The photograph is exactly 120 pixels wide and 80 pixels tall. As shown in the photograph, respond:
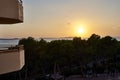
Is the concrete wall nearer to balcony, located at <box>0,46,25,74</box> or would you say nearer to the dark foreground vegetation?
balcony, located at <box>0,46,25,74</box>

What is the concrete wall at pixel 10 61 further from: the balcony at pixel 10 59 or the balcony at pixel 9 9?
the balcony at pixel 9 9

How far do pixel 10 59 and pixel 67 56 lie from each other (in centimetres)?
5609

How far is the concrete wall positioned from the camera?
10828 millimetres

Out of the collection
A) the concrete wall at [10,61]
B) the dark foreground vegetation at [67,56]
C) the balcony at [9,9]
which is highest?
the balcony at [9,9]

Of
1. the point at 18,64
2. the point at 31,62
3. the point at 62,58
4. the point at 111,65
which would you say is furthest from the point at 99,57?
the point at 18,64

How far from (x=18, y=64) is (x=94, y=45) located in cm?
6390

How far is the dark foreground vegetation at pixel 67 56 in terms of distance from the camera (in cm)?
6231

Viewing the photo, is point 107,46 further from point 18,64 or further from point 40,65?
point 18,64

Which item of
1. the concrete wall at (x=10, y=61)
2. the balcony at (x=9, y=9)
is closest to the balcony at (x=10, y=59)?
the concrete wall at (x=10, y=61)

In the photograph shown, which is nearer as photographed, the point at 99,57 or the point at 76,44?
the point at 76,44

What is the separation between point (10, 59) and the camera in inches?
442

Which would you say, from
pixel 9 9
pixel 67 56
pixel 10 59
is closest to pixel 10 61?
pixel 10 59

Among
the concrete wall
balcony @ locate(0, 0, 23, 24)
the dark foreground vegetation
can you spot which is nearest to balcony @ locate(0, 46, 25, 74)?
the concrete wall

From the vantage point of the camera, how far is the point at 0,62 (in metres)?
10.7
